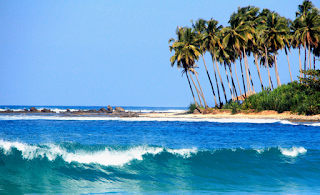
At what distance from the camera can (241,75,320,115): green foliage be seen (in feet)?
107

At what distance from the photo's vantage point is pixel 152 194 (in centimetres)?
797

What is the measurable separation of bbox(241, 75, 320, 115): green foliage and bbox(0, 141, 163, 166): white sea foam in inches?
1095

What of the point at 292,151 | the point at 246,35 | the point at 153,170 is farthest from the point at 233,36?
the point at 153,170

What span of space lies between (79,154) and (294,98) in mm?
31139

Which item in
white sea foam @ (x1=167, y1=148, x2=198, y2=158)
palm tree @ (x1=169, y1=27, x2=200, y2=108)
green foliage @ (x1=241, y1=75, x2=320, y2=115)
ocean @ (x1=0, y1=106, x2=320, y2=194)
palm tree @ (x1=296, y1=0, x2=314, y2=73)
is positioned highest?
palm tree @ (x1=296, y1=0, x2=314, y2=73)

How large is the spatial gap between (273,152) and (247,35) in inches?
1365

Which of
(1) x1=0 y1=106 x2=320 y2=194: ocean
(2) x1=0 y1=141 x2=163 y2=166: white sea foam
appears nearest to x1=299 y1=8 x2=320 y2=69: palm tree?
(1) x1=0 y1=106 x2=320 y2=194: ocean

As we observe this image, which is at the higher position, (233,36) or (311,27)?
(311,27)

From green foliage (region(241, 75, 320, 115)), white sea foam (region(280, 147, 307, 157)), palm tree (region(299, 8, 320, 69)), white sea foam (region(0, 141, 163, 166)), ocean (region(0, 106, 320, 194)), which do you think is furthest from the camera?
palm tree (region(299, 8, 320, 69))

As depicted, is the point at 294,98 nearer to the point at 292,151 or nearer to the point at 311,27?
the point at 311,27

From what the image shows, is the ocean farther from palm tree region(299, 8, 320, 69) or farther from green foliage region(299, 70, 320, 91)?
palm tree region(299, 8, 320, 69)

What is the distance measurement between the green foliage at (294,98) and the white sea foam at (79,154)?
91.2 ft

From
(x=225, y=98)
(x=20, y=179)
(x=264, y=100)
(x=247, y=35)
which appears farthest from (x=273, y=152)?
(x=225, y=98)

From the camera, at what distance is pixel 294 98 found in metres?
34.4
